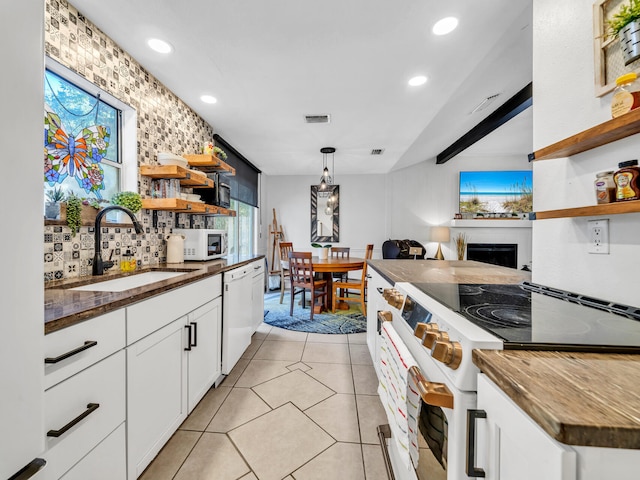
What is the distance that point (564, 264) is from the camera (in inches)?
46.7

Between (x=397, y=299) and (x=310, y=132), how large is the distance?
9.92 feet

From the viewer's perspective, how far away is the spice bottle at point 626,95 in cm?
83

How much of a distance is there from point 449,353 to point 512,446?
0.59 ft

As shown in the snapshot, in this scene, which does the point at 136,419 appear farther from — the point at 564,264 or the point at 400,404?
the point at 564,264

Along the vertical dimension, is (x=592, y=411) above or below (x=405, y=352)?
above

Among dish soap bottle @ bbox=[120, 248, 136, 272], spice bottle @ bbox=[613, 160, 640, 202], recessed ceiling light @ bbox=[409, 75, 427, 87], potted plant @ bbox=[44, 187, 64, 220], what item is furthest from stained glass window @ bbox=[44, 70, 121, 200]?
spice bottle @ bbox=[613, 160, 640, 202]

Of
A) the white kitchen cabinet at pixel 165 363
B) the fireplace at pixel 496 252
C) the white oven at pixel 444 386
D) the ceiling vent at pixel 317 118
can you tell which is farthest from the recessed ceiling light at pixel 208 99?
the fireplace at pixel 496 252

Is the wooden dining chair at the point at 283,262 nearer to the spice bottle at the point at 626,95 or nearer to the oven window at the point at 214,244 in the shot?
the oven window at the point at 214,244

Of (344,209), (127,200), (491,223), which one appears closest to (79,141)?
(127,200)

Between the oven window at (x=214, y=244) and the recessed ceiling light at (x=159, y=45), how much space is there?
58.4 inches

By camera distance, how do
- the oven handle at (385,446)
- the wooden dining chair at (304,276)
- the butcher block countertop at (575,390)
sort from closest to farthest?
the butcher block countertop at (575,390) → the oven handle at (385,446) → the wooden dining chair at (304,276)

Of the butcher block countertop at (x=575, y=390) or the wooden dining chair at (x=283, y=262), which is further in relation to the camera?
the wooden dining chair at (x=283, y=262)

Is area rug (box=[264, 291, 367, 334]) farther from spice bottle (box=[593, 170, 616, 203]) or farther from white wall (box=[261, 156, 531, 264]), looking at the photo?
spice bottle (box=[593, 170, 616, 203])

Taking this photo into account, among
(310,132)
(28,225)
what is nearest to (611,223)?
(28,225)
